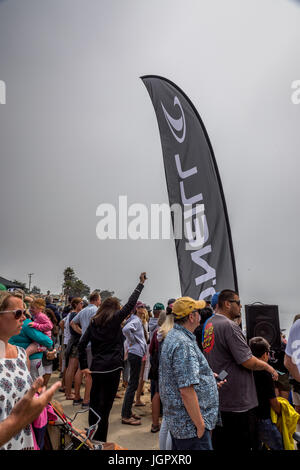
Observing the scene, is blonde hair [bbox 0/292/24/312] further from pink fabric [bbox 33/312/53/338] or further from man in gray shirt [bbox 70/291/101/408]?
man in gray shirt [bbox 70/291/101/408]

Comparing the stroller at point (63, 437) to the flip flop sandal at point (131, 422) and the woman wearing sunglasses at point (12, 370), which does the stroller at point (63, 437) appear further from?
the flip flop sandal at point (131, 422)

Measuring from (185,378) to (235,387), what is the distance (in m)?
0.95

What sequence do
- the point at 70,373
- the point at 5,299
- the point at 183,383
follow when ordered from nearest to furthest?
the point at 5,299 < the point at 183,383 < the point at 70,373

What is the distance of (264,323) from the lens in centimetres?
430

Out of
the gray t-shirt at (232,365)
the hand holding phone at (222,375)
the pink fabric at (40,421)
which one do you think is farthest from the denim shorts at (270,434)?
the pink fabric at (40,421)

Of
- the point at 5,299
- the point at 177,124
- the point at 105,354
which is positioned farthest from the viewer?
the point at 177,124

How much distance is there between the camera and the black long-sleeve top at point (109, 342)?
3.89 metres

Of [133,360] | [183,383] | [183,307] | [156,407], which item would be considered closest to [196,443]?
[183,383]

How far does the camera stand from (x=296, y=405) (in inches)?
177

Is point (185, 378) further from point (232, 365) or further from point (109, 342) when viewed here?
point (109, 342)

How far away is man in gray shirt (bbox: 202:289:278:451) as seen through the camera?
9.74ft

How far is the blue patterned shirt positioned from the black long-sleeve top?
1.47 m

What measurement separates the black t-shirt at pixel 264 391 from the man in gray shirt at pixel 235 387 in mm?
90
